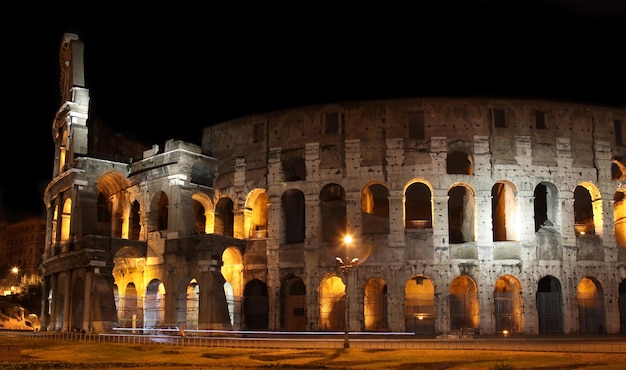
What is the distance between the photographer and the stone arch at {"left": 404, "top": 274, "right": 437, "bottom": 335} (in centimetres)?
3644

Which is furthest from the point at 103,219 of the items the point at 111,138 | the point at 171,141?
the point at 171,141

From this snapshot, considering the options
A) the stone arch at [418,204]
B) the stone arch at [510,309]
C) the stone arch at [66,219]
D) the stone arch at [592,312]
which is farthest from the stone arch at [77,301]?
the stone arch at [592,312]

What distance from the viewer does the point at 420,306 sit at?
38094 millimetres

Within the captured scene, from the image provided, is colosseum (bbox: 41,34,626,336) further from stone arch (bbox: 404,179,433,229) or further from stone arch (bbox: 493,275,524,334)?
stone arch (bbox: 404,179,433,229)

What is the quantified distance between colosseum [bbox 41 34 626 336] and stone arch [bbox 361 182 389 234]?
12cm

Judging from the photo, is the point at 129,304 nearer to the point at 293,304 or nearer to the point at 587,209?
the point at 293,304

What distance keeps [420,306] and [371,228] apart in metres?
4.93

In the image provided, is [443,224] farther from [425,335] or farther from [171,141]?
[171,141]

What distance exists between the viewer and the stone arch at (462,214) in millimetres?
37188

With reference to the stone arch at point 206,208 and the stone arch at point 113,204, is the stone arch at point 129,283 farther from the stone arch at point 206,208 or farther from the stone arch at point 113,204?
the stone arch at point 206,208

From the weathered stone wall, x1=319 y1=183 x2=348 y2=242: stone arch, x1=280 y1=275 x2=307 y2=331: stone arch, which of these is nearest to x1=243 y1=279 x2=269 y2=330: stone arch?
x1=280 y1=275 x2=307 y2=331: stone arch

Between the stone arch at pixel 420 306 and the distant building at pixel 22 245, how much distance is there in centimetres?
6295

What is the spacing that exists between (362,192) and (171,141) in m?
11.2

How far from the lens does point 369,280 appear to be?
38.4m
